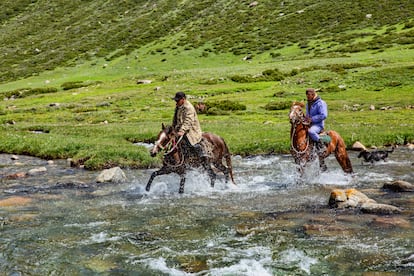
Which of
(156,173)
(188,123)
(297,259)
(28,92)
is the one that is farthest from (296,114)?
(28,92)

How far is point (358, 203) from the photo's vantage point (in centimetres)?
1287

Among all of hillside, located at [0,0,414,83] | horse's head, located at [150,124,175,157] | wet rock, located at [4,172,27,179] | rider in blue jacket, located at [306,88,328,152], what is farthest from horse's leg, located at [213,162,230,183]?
hillside, located at [0,0,414,83]

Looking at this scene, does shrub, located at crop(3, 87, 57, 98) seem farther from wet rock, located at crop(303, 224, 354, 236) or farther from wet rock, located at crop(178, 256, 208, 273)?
wet rock, located at crop(178, 256, 208, 273)

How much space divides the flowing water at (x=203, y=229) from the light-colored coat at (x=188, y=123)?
1.38 m

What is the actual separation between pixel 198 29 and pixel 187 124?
91477 mm

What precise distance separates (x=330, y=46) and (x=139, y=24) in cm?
5266

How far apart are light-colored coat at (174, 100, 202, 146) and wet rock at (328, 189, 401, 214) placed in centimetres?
511

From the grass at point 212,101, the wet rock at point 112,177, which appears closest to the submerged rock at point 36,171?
the grass at point 212,101

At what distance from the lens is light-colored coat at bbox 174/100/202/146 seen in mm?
16094

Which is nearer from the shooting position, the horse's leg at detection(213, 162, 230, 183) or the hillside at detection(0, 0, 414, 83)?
the horse's leg at detection(213, 162, 230, 183)

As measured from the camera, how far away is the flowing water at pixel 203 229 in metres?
9.28

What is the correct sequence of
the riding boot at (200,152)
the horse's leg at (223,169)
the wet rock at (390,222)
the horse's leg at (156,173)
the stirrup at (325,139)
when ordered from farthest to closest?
the horse's leg at (223,169) < the stirrup at (325,139) < the riding boot at (200,152) < the horse's leg at (156,173) < the wet rock at (390,222)

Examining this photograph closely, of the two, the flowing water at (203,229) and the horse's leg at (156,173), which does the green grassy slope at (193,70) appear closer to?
the horse's leg at (156,173)

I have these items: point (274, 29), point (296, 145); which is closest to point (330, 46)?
point (274, 29)
